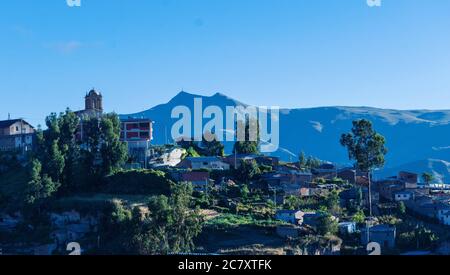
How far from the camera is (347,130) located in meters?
107

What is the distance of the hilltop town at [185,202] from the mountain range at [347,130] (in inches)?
2330

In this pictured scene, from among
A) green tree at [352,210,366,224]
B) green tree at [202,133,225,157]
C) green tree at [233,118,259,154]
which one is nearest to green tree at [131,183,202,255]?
green tree at [352,210,366,224]

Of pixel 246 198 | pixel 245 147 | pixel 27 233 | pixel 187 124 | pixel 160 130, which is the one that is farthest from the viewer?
pixel 160 130

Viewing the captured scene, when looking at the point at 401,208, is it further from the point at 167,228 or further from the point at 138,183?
the point at 138,183

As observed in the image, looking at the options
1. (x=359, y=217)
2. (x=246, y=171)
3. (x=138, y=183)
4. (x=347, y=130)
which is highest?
(x=347, y=130)

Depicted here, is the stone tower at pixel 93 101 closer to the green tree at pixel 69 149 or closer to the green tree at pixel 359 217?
the green tree at pixel 69 149

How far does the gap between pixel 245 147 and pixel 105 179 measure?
6.66 meters

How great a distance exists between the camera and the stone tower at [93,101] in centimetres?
2429

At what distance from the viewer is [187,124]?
3391 cm

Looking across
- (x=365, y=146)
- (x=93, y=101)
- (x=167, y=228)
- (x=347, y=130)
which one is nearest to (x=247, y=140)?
(x=365, y=146)

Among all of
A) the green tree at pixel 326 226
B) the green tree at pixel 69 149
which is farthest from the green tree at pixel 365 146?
the green tree at pixel 69 149

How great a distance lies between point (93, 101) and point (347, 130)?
8683 cm
